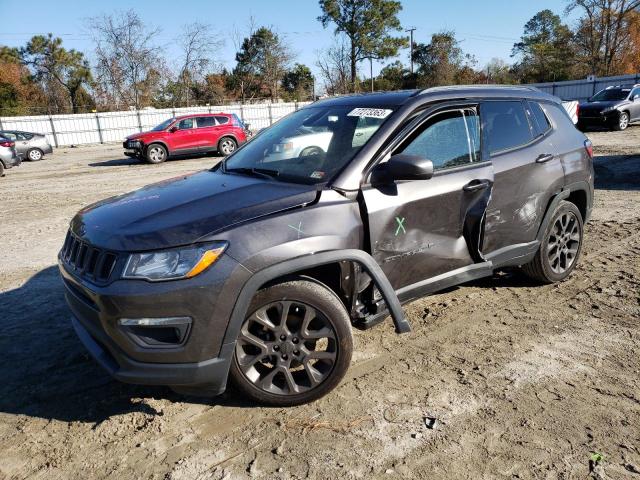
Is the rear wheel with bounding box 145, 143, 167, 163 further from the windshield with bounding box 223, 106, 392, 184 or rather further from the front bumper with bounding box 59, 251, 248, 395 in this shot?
the front bumper with bounding box 59, 251, 248, 395

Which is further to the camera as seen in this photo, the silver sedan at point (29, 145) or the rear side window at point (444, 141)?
the silver sedan at point (29, 145)

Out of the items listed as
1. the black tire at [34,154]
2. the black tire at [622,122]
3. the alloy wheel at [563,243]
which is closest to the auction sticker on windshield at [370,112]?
the alloy wheel at [563,243]

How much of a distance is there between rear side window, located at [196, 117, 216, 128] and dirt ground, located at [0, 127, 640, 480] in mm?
14613

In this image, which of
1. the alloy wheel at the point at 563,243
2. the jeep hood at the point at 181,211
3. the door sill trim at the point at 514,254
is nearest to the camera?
the jeep hood at the point at 181,211

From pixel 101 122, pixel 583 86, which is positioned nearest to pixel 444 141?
pixel 101 122

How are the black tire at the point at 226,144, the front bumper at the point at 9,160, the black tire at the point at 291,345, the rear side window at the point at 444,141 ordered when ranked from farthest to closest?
the black tire at the point at 226,144, the front bumper at the point at 9,160, the rear side window at the point at 444,141, the black tire at the point at 291,345

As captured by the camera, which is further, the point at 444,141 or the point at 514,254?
the point at 514,254

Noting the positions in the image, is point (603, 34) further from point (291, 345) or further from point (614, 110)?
point (291, 345)

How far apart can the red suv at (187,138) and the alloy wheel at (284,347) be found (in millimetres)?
15882

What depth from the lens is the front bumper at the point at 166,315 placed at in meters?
→ 2.40

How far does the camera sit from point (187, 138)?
17.9m

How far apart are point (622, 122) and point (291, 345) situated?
2048 cm

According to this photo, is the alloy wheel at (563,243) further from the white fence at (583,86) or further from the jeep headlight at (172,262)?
the white fence at (583,86)

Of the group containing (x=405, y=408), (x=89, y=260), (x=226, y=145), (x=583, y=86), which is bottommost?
(x=405, y=408)
